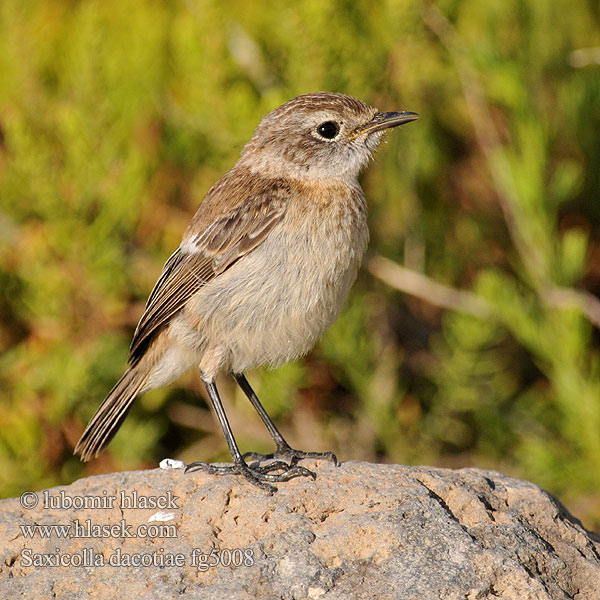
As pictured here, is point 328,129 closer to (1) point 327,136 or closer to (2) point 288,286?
(1) point 327,136

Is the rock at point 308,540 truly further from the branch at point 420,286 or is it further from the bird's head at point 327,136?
the branch at point 420,286

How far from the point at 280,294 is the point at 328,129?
1.07 meters

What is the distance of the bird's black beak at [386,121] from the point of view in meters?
4.86

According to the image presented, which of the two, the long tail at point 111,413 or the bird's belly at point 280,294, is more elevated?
the bird's belly at point 280,294

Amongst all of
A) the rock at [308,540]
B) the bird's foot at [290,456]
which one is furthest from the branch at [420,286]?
the rock at [308,540]

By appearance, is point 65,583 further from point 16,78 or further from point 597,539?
point 16,78

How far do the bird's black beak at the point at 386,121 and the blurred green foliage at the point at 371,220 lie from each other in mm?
1191

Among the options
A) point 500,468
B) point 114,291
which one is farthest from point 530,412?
point 114,291

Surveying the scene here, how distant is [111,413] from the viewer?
4.95 m

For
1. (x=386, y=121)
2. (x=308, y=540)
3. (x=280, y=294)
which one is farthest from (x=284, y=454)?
(x=386, y=121)

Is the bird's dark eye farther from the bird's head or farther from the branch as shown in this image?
the branch

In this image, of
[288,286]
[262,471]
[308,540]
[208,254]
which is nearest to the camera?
[308,540]

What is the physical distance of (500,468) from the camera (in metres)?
6.07

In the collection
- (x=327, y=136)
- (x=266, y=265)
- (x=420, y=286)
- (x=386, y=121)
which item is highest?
(x=386, y=121)
